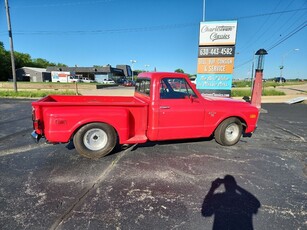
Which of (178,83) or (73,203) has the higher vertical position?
(178,83)

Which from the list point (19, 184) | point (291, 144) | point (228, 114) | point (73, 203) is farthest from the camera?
point (291, 144)

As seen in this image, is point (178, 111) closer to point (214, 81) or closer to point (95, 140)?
point (95, 140)

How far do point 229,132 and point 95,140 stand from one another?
359cm

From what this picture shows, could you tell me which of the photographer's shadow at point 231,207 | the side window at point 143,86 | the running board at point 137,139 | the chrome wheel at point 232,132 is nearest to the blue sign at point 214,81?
the chrome wheel at point 232,132

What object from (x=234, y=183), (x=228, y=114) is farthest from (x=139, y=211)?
(x=228, y=114)

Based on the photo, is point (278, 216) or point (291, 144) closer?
point (278, 216)

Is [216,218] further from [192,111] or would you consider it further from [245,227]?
[192,111]

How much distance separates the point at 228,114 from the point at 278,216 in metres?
2.70

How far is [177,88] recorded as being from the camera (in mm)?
4562

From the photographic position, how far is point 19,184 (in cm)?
321


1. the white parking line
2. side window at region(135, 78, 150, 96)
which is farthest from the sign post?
the white parking line

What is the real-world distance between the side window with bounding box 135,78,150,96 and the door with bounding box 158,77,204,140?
40 cm

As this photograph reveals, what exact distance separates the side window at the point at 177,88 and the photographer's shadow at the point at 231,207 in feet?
6.95

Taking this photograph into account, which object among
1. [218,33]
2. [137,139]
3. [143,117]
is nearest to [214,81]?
[218,33]
